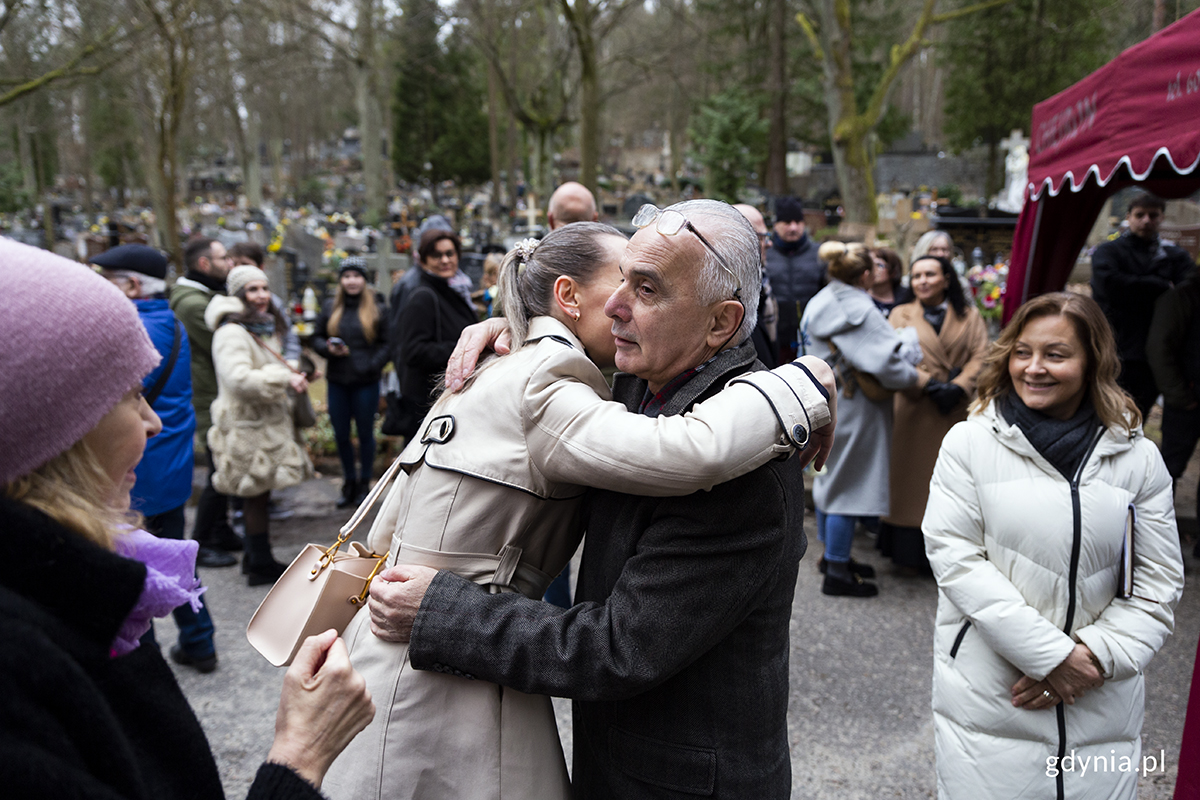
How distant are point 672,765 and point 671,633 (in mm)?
287

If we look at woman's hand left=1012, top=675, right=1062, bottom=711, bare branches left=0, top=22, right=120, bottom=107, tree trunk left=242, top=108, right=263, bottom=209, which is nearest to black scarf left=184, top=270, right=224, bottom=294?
bare branches left=0, top=22, right=120, bottom=107

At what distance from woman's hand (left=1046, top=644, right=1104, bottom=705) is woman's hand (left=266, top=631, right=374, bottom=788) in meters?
1.79

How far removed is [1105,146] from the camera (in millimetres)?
4055

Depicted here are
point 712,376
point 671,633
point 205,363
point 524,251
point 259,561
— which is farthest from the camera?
point 205,363

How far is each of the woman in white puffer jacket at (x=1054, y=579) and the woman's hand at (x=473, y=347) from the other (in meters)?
1.43

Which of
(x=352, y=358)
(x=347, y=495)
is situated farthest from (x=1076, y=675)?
(x=347, y=495)

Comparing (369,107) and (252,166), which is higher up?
(369,107)

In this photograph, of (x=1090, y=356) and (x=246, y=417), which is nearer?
(x=1090, y=356)

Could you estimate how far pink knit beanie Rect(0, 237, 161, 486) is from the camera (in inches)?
36.6

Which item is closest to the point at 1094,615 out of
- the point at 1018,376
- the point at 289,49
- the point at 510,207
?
the point at 1018,376

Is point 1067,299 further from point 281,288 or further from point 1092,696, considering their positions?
point 281,288

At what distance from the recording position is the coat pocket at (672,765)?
57.9 inches

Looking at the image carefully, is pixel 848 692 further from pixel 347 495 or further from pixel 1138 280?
pixel 347 495

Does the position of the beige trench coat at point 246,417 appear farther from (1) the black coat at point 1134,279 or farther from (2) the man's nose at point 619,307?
(1) the black coat at point 1134,279
